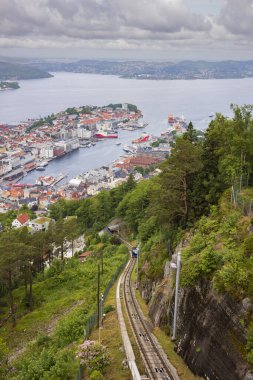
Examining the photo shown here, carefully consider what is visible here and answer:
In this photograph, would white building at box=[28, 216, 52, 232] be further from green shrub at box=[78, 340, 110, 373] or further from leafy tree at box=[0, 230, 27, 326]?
green shrub at box=[78, 340, 110, 373]

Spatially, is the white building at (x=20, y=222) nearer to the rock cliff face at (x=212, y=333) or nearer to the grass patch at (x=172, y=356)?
the grass patch at (x=172, y=356)

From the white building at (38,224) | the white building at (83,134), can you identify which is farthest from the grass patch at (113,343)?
the white building at (83,134)

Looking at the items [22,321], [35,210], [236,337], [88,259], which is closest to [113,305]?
[22,321]

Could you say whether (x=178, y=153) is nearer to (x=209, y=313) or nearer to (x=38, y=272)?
(x=209, y=313)

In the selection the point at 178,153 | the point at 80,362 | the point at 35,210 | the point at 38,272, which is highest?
the point at 178,153

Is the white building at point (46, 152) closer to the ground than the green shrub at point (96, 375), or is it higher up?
closer to the ground
